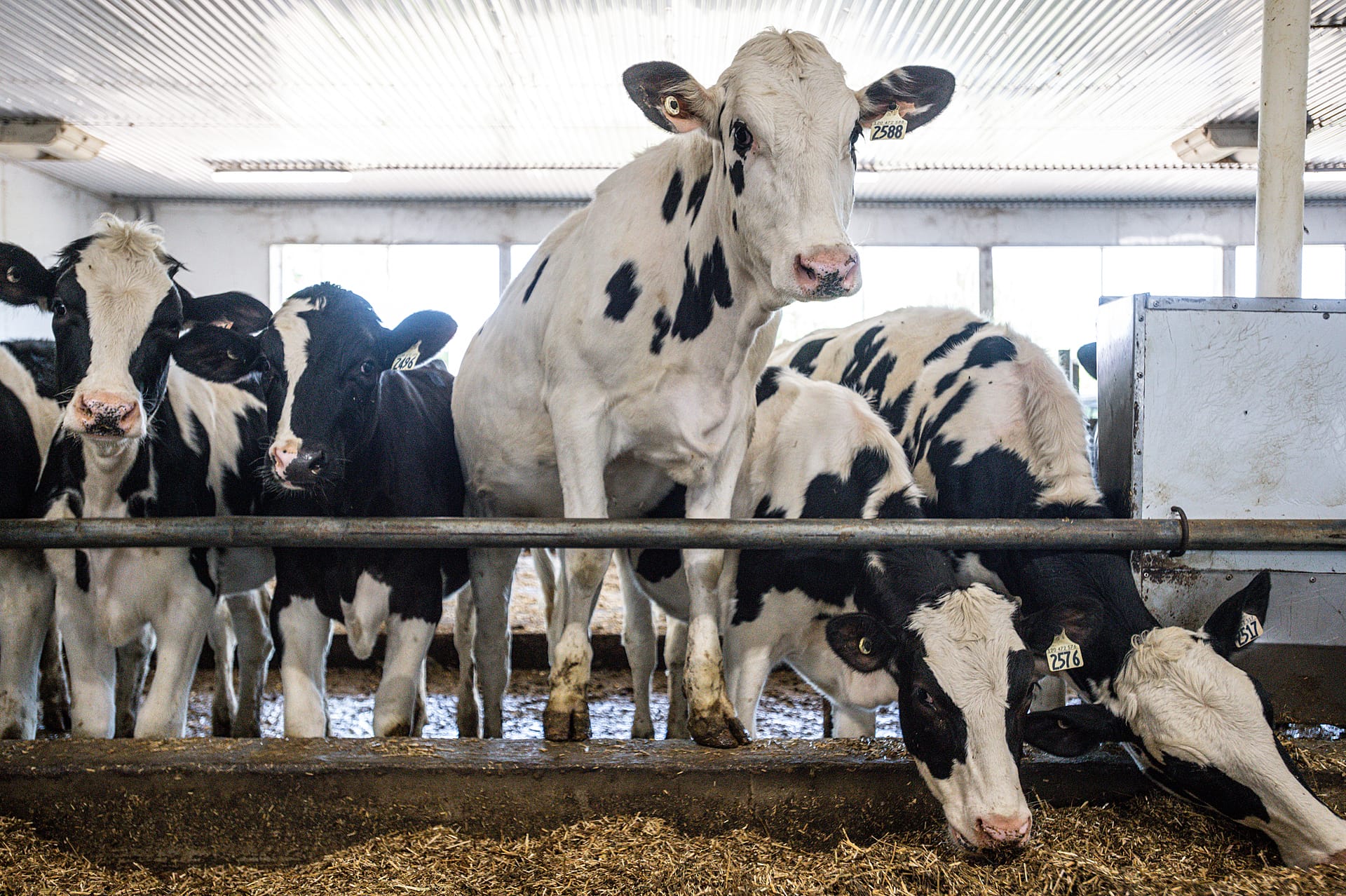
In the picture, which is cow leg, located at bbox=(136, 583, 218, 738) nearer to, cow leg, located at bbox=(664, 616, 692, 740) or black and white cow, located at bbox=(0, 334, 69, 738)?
black and white cow, located at bbox=(0, 334, 69, 738)

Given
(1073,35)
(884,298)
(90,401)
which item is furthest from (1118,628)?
(884,298)

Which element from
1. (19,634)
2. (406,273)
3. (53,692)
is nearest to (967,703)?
(19,634)

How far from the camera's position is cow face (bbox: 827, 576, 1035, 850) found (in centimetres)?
244

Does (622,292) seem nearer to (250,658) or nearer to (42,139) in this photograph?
(250,658)

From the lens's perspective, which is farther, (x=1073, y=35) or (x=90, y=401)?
(x=1073, y=35)

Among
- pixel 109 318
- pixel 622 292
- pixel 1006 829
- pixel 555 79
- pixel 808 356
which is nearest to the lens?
pixel 1006 829

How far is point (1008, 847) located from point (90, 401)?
2644mm

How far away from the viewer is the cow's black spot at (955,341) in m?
4.54

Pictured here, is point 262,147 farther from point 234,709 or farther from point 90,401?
point 90,401

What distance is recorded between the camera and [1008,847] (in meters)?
2.40

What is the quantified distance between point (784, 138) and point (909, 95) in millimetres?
655

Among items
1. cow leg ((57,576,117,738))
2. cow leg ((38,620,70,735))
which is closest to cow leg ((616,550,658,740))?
cow leg ((57,576,117,738))

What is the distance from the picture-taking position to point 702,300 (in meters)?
3.15

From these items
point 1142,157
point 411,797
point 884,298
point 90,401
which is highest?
point 1142,157
